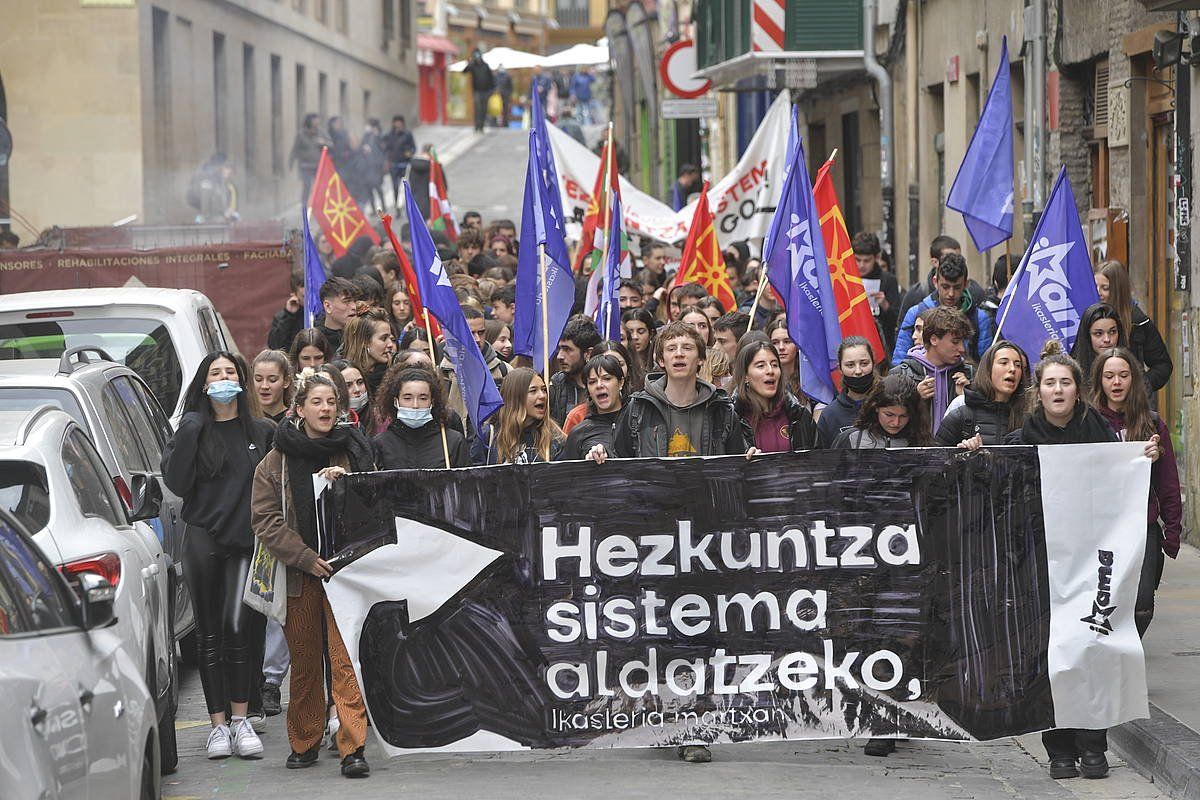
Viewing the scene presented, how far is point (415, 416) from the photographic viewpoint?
8.72 meters

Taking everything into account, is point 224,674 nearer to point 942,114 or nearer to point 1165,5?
point 1165,5

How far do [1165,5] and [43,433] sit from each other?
7.10m

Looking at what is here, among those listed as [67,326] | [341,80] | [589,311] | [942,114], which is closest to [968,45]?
[942,114]

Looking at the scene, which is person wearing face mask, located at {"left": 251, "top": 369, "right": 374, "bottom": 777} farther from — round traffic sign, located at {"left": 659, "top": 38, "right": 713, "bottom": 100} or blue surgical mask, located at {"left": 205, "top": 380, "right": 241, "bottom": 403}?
round traffic sign, located at {"left": 659, "top": 38, "right": 713, "bottom": 100}

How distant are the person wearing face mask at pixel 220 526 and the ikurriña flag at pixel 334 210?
9313 millimetres

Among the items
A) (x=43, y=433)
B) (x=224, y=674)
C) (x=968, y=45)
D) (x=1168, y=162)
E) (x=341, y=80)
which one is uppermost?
(x=341, y=80)

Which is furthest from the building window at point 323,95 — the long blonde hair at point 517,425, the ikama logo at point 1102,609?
the ikama logo at point 1102,609

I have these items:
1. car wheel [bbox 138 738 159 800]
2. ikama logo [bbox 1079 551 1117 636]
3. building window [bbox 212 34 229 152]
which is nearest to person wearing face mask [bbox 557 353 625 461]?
ikama logo [bbox 1079 551 1117 636]

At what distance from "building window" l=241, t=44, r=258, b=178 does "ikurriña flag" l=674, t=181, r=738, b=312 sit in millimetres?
29407

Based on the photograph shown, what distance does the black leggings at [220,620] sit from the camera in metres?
8.72

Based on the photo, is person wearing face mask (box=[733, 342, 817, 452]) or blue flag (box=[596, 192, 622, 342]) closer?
person wearing face mask (box=[733, 342, 817, 452])

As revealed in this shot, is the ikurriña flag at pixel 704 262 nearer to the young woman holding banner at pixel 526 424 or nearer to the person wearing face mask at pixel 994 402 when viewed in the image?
the young woman holding banner at pixel 526 424

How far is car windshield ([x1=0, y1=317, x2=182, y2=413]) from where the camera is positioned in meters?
11.3

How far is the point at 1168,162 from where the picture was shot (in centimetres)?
1461
